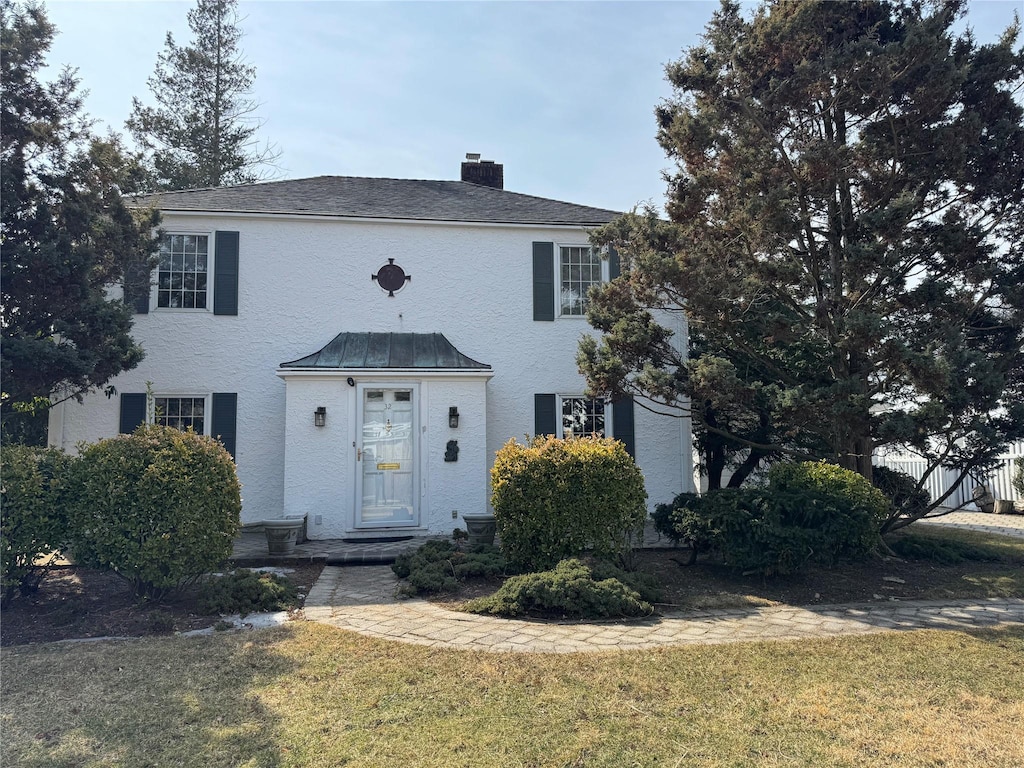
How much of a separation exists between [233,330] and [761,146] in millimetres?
8934

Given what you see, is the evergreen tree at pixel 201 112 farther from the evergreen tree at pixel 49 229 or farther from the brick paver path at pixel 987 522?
the brick paver path at pixel 987 522

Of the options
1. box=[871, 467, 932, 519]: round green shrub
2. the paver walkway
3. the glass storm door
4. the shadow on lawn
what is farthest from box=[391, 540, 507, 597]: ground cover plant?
box=[871, 467, 932, 519]: round green shrub

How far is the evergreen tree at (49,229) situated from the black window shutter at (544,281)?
6647 mm

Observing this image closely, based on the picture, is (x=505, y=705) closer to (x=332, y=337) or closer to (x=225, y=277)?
(x=332, y=337)

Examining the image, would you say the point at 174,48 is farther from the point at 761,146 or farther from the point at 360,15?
the point at 761,146

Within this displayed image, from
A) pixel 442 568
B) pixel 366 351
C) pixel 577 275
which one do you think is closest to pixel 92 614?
pixel 442 568

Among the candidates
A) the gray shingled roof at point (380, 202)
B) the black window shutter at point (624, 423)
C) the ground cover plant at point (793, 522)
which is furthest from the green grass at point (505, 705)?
the gray shingled roof at point (380, 202)

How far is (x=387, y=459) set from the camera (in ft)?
34.7

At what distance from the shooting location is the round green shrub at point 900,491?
9.89 meters

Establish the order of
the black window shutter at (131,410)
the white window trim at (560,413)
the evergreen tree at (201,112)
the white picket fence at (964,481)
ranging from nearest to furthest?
the black window shutter at (131,410) → the white window trim at (560,413) → the white picket fence at (964,481) → the evergreen tree at (201,112)

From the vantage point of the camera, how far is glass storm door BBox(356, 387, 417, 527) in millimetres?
10469

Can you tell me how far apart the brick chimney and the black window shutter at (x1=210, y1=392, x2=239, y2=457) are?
7.48m

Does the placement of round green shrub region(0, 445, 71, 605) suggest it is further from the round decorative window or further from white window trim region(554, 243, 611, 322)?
white window trim region(554, 243, 611, 322)

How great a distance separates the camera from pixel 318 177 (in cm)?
1380
